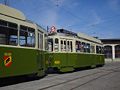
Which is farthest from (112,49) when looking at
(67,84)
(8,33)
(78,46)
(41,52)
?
(8,33)

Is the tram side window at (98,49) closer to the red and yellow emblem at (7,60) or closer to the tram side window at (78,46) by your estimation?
the tram side window at (78,46)

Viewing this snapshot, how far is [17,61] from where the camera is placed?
12703 millimetres

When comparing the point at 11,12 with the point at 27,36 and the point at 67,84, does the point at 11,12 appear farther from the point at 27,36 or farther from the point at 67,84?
the point at 67,84

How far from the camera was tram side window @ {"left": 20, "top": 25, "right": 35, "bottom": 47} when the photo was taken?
43.5 ft

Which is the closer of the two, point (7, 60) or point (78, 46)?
point (7, 60)

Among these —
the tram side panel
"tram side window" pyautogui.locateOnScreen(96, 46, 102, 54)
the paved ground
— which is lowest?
the paved ground

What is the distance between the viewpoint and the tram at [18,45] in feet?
38.7

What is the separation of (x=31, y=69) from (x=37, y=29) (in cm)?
222

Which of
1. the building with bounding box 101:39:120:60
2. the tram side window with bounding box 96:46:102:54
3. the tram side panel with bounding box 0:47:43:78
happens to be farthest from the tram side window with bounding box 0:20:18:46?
the building with bounding box 101:39:120:60

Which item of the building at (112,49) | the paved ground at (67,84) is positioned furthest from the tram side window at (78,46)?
the building at (112,49)

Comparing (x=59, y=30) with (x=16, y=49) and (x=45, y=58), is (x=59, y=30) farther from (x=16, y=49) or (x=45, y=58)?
(x=16, y=49)

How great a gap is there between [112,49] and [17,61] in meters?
60.2

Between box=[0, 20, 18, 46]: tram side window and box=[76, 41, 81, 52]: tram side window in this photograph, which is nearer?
box=[0, 20, 18, 46]: tram side window

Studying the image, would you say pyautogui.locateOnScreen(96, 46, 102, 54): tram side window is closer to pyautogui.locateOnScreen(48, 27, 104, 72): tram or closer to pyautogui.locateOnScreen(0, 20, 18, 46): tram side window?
pyautogui.locateOnScreen(48, 27, 104, 72): tram
